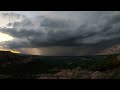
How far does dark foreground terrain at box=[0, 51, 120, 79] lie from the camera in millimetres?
4808

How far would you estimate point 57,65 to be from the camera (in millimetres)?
5141

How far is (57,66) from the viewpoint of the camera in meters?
5.12

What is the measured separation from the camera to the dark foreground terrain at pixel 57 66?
4808mm
